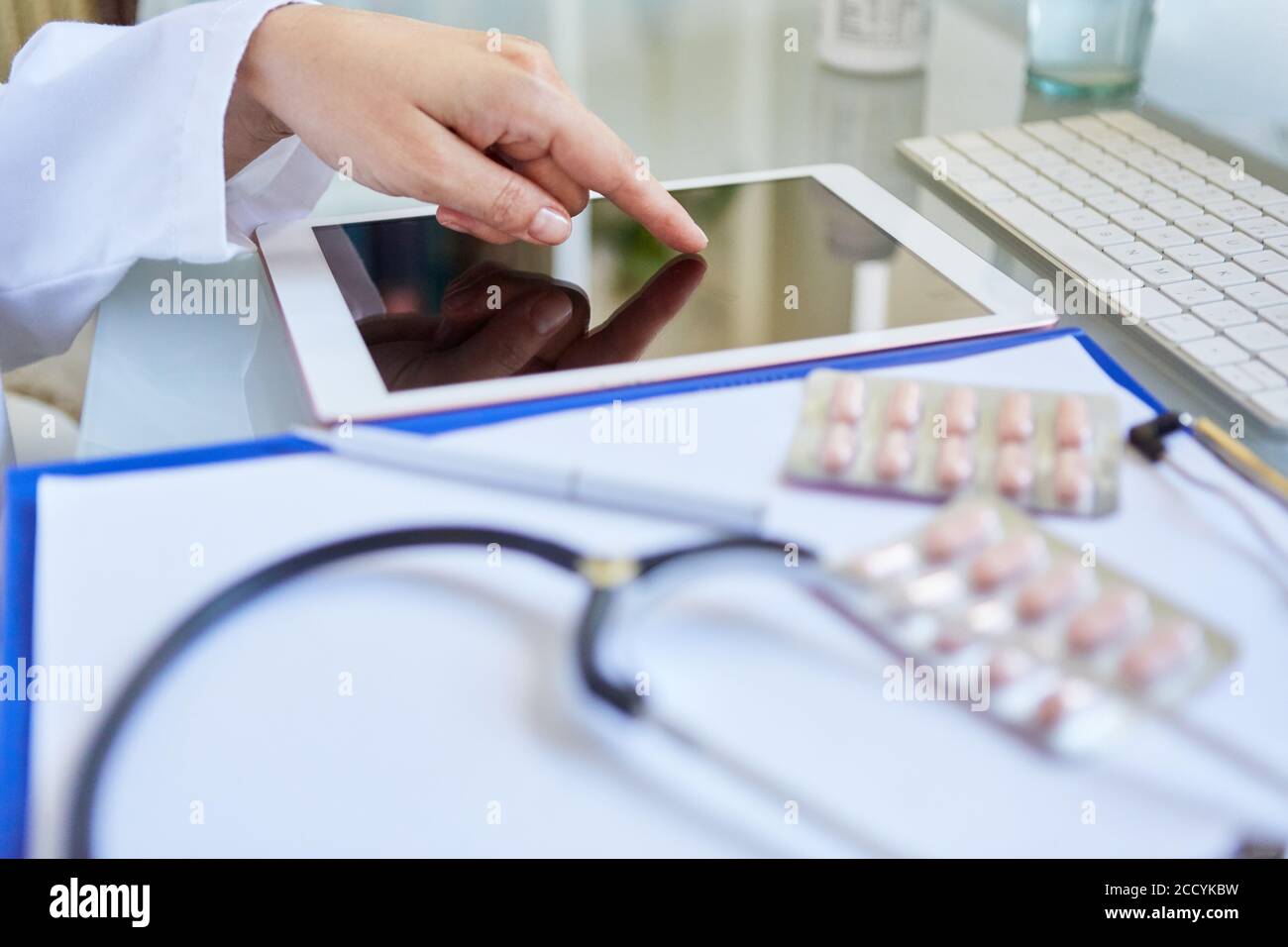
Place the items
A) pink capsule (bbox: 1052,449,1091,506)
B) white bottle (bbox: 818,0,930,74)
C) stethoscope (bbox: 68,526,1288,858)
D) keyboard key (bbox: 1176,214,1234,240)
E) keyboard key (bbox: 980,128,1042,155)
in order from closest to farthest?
1. stethoscope (bbox: 68,526,1288,858)
2. pink capsule (bbox: 1052,449,1091,506)
3. keyboard key (bbox: 1176,214,1234,240)
4. keyboard key (bbox: 980,128,1042,155)
5. white bottle (bbox: 818,0,930,74)

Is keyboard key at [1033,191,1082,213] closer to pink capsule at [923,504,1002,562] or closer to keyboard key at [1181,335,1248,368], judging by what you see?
keyboard key at [1181,335,1248,368]

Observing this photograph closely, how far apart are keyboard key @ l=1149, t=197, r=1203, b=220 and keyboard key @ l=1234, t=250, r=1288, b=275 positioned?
51 mm

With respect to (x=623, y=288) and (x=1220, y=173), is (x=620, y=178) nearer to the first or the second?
(x=623, y=288)

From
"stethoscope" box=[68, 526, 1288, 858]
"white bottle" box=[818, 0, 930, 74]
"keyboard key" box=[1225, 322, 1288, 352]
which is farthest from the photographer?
"white bottle" box=[818, 0, 930, 74]

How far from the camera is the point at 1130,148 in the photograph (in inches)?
27.5

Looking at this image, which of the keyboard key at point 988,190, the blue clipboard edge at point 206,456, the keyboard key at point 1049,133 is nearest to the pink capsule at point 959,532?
the blue clipboard edge at point 206,456

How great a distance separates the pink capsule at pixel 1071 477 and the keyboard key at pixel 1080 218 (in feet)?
0.81

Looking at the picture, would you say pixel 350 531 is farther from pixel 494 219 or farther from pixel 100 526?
pixel 494 219

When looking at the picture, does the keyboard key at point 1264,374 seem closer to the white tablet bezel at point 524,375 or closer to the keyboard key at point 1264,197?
the white tablet bezel at point 524,375

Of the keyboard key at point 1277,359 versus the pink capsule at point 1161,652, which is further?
the keyboard key at point 1277,359

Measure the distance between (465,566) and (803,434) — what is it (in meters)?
0.13

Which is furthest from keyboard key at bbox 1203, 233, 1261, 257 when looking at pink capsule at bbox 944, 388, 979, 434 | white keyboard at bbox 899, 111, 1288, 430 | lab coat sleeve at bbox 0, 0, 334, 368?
lab coat sleeve at bbox 0, 0, 334, 368

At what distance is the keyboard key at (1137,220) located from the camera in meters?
0.60

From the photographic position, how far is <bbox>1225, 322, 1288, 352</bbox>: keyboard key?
0.49 meters
